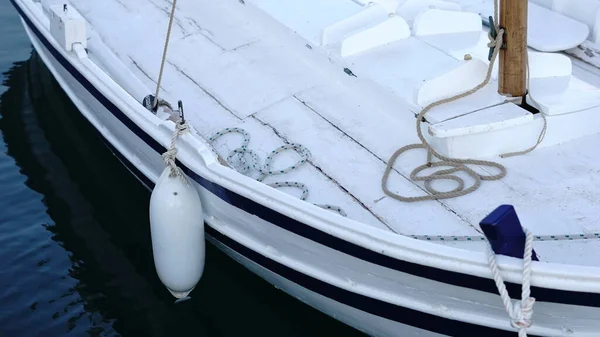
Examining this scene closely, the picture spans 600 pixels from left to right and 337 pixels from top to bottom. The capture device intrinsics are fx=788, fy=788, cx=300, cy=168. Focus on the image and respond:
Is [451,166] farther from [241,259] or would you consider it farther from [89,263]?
[89,263]

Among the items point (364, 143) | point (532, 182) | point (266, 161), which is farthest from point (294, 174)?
point (532, 182)

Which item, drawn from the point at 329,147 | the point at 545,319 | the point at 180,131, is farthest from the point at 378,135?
the point at 545,319

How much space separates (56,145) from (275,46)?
8.40 feet

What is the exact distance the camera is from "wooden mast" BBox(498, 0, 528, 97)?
4910mm

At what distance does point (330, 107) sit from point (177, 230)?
1482 millimetres

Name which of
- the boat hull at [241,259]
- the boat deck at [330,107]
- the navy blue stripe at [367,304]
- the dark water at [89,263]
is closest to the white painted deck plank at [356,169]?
the boat deck at [330,107]

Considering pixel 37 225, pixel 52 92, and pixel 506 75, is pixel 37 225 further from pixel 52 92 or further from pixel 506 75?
pixel 506 75

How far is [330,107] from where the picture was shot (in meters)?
5.79

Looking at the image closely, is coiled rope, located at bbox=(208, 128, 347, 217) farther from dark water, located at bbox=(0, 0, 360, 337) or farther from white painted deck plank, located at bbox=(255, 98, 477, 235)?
dark water, located at bbox=(0, 0, 360, 337)

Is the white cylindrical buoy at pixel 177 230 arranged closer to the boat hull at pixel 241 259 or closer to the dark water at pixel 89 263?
the boat hull at pixel 241 259

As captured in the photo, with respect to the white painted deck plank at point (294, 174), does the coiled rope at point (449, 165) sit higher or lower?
higher

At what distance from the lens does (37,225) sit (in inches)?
261

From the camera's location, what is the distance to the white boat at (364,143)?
4.19m

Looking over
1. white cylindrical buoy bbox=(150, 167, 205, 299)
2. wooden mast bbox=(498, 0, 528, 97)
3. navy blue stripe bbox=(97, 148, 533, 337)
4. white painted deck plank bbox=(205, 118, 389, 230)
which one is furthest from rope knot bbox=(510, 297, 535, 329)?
white cylindrical buoy bbox=(150, 167, 205, 299)
